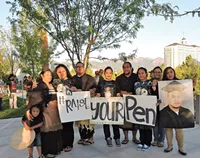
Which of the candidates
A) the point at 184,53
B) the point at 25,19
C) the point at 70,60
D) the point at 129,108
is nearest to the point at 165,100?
the point at 129,108

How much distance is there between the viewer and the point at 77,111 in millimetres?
4438

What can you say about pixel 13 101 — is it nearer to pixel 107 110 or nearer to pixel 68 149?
pixel 68 149

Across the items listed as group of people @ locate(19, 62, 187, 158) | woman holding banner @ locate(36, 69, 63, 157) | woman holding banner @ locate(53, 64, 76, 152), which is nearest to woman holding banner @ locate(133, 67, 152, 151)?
group of people @ locate(19, 62, 187, 158)

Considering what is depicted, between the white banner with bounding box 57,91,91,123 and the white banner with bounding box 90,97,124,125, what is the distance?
5.3 inches

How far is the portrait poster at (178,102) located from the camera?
4.12m

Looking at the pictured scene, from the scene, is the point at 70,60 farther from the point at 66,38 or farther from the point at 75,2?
the point at 75,2

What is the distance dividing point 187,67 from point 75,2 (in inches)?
568

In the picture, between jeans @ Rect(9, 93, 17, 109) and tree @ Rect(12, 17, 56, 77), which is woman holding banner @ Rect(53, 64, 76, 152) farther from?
jeans @ Rect(9, 93, 17, 109)

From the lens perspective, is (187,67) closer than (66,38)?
No

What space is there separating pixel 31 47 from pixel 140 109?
866 cm

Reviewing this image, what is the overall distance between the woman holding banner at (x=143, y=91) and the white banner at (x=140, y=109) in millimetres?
113

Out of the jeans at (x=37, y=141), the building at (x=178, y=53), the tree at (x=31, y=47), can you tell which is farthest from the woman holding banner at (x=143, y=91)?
the building at (x=178, y=53)

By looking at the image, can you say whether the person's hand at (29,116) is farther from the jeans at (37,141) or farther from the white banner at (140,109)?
the white banner at (140,109)

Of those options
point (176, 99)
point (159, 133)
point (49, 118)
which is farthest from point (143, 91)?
point (49, 118)
